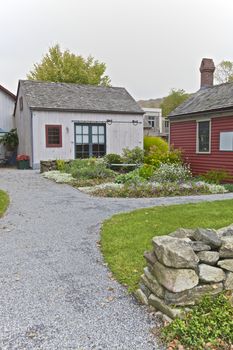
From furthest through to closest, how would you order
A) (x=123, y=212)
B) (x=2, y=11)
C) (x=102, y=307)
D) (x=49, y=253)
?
(x=2, y=11), (x=123, y=212), (x=49, y=253), (x=102, y=307)

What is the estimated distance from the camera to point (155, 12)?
1259 cm

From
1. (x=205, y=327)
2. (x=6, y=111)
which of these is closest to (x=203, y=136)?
(x=205, y=327)

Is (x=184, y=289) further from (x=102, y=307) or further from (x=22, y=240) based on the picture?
(x=22, y=240)

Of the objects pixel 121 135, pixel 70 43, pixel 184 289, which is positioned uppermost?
pixel 70 43

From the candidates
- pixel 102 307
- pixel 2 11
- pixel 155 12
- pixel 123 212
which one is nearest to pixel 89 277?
pixel 102 307

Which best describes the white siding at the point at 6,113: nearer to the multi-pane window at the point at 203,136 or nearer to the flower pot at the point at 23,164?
the flower pot at the point at 23,164

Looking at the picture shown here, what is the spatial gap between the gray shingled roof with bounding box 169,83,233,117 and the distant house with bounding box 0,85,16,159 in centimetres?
1359

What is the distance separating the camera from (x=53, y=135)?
18.7m

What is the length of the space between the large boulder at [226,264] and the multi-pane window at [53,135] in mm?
16499

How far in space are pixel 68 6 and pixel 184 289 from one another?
1274 cm

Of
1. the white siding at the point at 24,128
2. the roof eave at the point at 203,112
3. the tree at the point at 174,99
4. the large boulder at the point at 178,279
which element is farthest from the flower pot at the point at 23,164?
the tree at the point at 174,99

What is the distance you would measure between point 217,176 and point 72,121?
399 inches

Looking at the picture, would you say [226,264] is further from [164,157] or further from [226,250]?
[164,157]

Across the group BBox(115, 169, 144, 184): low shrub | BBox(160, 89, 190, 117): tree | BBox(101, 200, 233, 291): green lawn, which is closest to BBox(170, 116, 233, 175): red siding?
BBox(115, 169, 144, 184): low shrub
